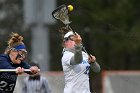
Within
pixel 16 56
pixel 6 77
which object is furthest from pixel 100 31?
pixel 6 77

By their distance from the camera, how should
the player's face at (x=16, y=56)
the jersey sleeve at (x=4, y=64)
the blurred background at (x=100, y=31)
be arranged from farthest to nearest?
the blurred background at (x=100, y=31) < the player's face at (x=16, y=56) < the jersey sleeve at (x=4, y=64)

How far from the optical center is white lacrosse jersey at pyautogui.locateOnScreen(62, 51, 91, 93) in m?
12.5

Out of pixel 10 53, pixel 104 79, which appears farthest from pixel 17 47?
pixel 104 79

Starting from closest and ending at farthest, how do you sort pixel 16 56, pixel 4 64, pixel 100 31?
pixel 4 64
pixel 16 56
pixel 100 31

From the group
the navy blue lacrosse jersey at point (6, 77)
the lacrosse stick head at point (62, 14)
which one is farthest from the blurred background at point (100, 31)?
the navy blue lacrosse jersey at point (6, 77)

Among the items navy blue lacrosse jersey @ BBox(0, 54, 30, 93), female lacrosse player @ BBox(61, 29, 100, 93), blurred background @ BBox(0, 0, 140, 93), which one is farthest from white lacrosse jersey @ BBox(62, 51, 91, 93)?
blurred background @ BBox(0, 0, 140, 93)

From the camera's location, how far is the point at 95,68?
12891 mm

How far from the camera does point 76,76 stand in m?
12.6

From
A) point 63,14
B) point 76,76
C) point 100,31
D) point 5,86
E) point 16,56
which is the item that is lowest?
point 5,86

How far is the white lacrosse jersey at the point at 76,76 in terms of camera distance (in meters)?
12.5

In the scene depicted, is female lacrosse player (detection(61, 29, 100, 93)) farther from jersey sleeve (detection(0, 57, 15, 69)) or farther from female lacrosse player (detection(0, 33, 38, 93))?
jersey sleeve (detection(0, 57, 15, 69))

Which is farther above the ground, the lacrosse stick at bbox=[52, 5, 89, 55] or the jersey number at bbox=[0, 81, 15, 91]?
the lacrosse stick at bbox=[52, 5, 89, 55]

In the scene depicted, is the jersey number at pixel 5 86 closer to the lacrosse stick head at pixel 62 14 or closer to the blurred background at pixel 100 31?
the lacrosse stick head at pixel 62 14

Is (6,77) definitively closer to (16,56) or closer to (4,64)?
(4,64)
